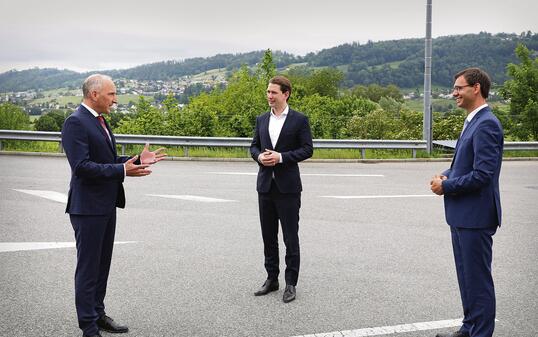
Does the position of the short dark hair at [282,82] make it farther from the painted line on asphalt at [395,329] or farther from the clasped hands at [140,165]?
the painted line on asphalt at [395,329]

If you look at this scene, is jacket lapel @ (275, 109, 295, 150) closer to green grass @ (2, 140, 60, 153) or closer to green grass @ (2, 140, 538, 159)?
green grass @ (2, 140, 538, 159)

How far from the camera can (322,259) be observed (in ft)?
24.8

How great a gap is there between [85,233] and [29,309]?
1171 millimetres

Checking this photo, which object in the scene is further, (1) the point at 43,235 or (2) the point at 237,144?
(2) the point at 237,144

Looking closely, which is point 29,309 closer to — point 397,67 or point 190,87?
point 190,87

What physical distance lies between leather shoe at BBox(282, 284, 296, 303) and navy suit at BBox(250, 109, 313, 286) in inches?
2.5

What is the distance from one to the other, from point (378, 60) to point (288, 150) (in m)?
124

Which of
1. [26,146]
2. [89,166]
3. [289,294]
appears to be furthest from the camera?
[26,146]

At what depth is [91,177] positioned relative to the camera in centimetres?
479

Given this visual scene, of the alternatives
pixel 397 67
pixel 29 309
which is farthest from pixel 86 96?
pixel 397 67

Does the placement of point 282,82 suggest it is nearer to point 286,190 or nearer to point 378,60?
point 286,190

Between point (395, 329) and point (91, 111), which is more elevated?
point (91, 111)

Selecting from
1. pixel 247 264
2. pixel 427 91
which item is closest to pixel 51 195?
pixel 247 264

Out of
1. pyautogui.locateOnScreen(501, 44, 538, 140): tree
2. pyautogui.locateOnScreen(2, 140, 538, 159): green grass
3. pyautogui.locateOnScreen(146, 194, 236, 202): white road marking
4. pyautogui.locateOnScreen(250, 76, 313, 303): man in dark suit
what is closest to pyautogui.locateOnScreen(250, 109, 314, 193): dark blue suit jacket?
pyautogui.locateOnScreen(250, 76, 313, 303): man in dark suit
